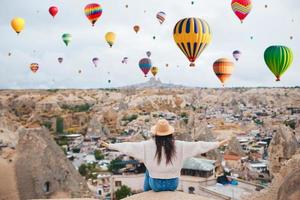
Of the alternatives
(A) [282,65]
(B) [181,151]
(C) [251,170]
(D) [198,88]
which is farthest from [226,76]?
(D) [198,88]

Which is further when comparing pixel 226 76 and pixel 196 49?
pixel 226 76

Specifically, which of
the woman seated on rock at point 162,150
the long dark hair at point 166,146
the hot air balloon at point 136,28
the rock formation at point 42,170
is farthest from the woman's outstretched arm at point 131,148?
the hot air balloon at point 136,28

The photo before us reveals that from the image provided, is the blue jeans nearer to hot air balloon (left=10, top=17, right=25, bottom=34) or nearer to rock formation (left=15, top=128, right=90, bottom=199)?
rock formation (left=15, top=128, right=90, bottom=199)

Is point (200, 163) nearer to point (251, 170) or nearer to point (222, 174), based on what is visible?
point (222, 174)

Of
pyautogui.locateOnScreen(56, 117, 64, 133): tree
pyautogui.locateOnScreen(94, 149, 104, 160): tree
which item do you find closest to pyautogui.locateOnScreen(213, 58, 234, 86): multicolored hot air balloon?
pyautogui.locateOnScreen(94, 149, 104, 160): tree

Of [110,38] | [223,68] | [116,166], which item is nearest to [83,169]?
[116,166]

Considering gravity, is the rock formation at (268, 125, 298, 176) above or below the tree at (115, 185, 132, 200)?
above
